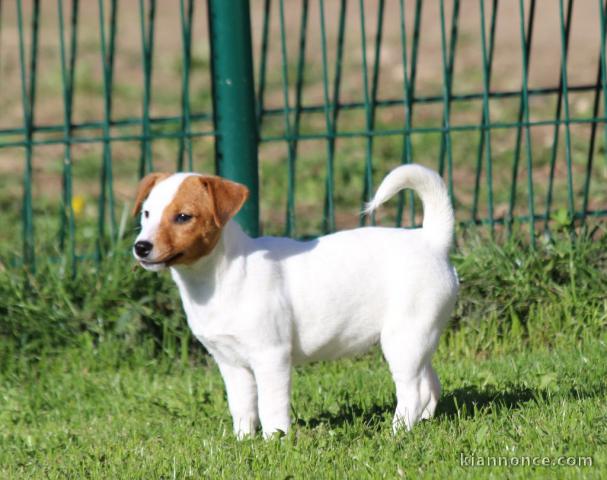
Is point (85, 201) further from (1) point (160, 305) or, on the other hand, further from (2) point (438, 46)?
(2) point (438, 46)

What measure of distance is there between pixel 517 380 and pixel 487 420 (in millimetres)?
823

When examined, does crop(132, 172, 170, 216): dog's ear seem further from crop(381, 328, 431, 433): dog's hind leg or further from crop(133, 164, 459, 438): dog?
crop(381, 328, 431, 433): dog's hind leg

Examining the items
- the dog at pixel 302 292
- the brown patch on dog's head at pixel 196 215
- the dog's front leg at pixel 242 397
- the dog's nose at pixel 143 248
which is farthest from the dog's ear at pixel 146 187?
the dog's front leg at pixel 242 397

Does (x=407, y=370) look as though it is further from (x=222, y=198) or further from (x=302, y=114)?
(x=302, y=114)

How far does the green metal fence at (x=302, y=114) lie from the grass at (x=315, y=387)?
31 centimetres

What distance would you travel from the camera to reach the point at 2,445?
5.10 metres

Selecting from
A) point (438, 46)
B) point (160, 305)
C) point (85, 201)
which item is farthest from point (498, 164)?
point (438, 46)

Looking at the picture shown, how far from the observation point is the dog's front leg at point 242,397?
4578 millimetres

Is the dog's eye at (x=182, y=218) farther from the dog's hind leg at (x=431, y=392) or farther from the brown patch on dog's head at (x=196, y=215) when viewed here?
the dog's hind leg at (x=431, y=392)

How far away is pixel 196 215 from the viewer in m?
4.22

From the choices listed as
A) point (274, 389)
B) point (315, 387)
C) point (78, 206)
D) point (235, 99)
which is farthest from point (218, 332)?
point (78, 206)

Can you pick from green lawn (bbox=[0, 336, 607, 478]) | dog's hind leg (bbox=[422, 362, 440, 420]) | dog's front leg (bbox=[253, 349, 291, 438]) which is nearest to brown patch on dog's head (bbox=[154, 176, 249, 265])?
dog's front leg (bbox=[253, 349, 291, 438])

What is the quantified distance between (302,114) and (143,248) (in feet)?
26.3

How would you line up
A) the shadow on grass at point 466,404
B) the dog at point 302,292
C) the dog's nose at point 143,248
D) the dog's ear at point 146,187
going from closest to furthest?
the dog's nose at point 143,248
the dog at point 302,292
the dog's ear at point 146,187
the shadow on grass at point 466,404
